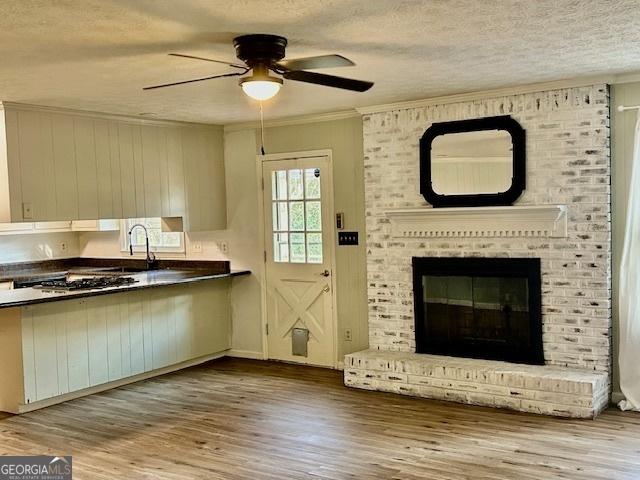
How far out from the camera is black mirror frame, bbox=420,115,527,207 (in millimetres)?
5070

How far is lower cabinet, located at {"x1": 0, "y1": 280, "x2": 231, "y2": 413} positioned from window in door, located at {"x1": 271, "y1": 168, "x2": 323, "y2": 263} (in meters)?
0.81

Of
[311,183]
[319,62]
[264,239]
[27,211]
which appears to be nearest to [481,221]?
[311,183]

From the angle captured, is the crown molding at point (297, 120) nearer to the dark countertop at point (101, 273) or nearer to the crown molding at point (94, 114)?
the crown molding at point (94, 114)

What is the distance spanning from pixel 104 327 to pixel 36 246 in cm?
251

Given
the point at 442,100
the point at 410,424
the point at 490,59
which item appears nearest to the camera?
the point at 490,59

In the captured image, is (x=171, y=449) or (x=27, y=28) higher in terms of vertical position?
(x=27, y=28)

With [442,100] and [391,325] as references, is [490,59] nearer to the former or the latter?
[442,100]

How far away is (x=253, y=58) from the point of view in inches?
133

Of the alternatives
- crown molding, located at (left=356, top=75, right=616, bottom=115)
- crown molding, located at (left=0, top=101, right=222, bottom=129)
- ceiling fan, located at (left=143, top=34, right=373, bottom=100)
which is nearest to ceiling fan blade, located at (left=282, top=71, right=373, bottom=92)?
ceiling fan, located at (left=143, top=34, right=373, bottom=100)

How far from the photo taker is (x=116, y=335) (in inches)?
224

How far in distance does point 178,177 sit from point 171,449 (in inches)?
118

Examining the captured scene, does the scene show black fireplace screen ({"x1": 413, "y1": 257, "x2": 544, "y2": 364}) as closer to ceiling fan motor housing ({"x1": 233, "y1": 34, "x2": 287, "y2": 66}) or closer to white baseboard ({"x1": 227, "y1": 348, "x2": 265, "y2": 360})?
white baseboard ({"x1": 227, "y1": 348, "x2": 265, "y2": 360})

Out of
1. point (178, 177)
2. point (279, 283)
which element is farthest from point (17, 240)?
point (279, 283)

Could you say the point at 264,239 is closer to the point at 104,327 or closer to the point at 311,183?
the point at 311,183
